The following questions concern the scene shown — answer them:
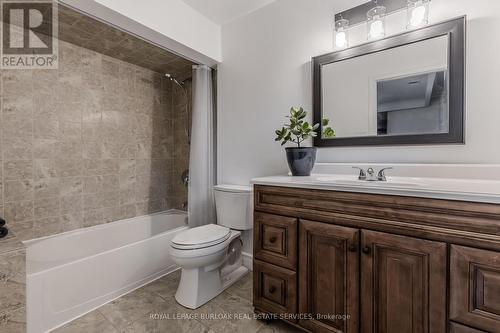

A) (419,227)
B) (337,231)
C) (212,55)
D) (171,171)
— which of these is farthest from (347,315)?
(171,171)

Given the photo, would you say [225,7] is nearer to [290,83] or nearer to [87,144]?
[290,83]

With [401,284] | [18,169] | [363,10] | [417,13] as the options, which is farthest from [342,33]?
[18,169]

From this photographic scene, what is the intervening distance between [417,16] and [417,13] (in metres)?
0.02

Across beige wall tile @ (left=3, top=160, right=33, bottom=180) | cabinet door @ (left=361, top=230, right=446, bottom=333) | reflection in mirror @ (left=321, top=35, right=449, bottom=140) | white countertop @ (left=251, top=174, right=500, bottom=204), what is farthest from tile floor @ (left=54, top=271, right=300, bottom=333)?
reflection in mirror @ (left=321, top=35, right=449, bottom=140)

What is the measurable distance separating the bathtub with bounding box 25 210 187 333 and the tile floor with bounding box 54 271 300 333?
97 millimetres

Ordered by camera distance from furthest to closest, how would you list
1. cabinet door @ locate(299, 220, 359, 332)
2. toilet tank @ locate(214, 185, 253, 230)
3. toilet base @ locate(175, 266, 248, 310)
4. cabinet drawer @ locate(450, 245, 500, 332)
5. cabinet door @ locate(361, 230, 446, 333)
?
toilet tank @ locate(214, 185, 253, 230)
toilet base @ locate(175, 266, 248, 310)
cabinet door @ locate(299, 220, 359, 332)
cabinet door @ locate(361, 230, 446, 333)
cabinet drawer @ locate(450, 245, 500, 332)

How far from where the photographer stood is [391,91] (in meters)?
1.50

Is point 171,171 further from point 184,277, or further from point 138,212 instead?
point 184,277

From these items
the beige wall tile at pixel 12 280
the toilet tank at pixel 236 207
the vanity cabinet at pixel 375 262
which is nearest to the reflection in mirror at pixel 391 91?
the vanity cabinet at pixel 375 262

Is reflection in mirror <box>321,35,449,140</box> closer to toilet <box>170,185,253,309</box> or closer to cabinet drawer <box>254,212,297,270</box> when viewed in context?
cabinet drawer <box>254,212,297,270</box>

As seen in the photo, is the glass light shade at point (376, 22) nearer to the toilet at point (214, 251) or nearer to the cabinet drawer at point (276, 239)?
the cabinet drawer at point (276, 239)

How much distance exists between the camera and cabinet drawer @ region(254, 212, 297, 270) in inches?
52.7

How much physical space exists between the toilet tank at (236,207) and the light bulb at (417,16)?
155cm

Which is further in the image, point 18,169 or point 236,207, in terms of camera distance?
point 236,207
